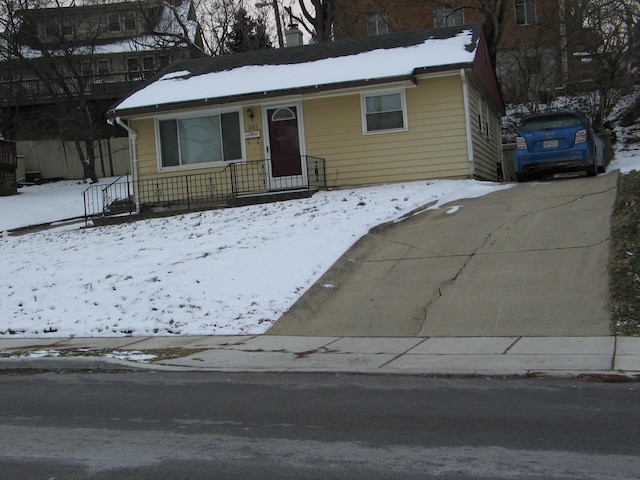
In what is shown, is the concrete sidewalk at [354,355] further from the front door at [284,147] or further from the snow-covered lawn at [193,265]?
the front door at [284,147]

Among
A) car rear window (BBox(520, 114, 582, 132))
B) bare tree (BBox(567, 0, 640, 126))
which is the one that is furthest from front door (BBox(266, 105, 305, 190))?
bare tree (BBox(567, 0, 640, 126))

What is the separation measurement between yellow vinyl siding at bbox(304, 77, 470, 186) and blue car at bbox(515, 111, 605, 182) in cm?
162

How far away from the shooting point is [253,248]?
Result: 39.6ft

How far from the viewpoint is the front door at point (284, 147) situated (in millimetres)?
18828

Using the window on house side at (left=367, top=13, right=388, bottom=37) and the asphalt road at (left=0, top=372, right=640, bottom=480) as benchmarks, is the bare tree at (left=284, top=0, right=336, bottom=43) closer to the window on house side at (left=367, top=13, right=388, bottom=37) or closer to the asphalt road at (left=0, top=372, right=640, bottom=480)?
the window on house side at (left=367, top=13, right=388, bottom=37)

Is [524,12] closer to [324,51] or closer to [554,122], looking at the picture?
[324,51]

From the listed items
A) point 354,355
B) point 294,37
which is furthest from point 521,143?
point 354,355

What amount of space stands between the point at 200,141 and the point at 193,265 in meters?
8.80

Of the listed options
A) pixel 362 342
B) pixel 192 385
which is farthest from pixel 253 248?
pixel 192 385

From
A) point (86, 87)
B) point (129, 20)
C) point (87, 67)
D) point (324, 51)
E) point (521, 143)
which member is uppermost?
point (129, 20)

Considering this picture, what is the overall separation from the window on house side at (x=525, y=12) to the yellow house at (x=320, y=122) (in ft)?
66.1

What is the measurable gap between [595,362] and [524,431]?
2.07 meters

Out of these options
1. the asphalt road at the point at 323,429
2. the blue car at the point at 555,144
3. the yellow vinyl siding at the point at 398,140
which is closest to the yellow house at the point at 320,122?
the yellow vinyl siding at the point at 398,140

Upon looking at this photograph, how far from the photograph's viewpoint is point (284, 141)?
62.5 ft
